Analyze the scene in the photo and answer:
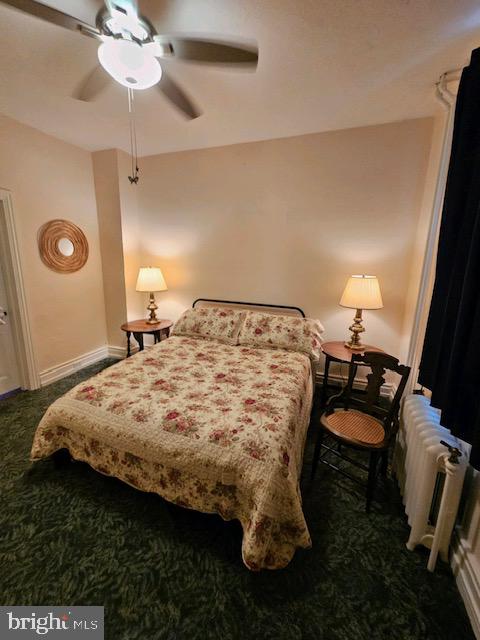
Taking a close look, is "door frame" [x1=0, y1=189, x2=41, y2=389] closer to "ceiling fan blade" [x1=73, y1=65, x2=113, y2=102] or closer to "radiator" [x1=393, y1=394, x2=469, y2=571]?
"ceiling fan blade" [x1=73, y1=65, x2=113, y2=102]

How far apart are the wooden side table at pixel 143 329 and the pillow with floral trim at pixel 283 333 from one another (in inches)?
41.6

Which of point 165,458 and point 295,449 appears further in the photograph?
point 295,449

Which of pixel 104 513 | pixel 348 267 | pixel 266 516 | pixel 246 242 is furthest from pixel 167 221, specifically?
pixel 266 516

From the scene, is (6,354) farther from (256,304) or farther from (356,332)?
(356,332)

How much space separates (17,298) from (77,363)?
1.05 m

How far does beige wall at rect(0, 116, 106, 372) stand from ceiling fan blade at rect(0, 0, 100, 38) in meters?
1.85

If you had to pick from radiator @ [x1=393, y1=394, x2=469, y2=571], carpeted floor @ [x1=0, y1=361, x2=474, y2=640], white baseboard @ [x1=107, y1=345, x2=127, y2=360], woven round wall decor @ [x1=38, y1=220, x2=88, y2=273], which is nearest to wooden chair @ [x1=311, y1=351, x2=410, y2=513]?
radiator @ [x1=393, y1=394, x2=469, y2=571]

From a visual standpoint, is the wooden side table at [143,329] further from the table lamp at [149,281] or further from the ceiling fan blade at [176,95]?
the ceiling fan blade at [176,95]

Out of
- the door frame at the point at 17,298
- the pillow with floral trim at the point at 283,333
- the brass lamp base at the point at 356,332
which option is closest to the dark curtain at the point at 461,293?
the brass lamp base at the point at 356,332

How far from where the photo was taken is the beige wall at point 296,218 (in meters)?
2.61

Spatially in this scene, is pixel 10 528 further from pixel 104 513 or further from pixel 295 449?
pixel 295 449

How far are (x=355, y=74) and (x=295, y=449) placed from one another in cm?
246

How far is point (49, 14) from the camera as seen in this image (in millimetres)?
1170

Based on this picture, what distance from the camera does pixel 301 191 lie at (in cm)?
289
